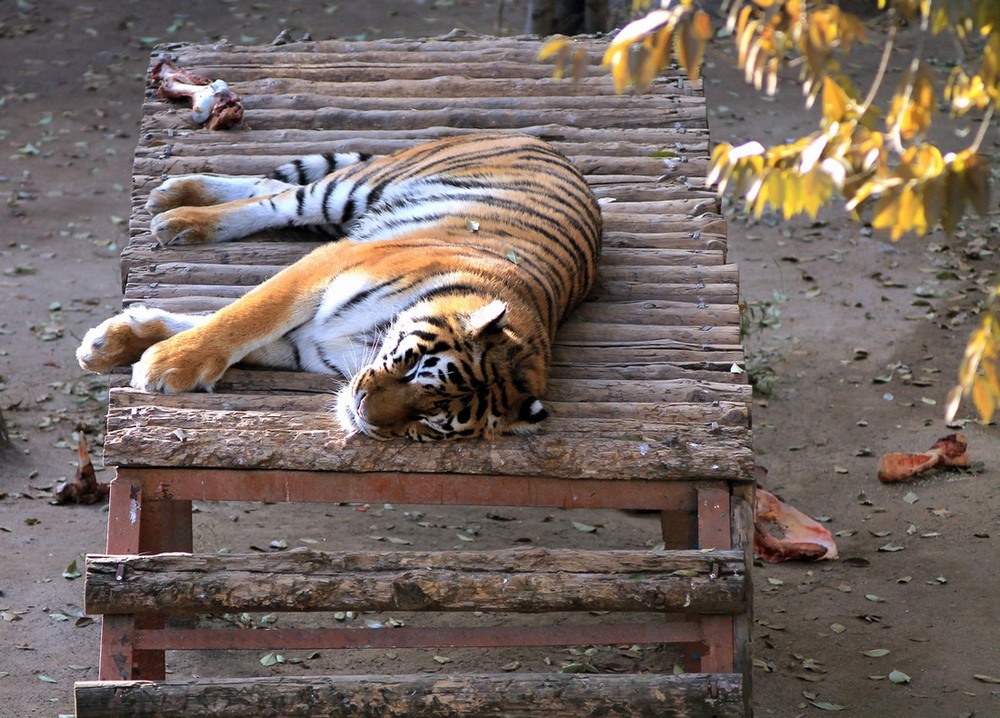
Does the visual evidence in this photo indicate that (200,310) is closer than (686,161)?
Yes

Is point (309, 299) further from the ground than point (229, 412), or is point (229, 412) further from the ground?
point (309, 299)

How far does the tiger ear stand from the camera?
2.80 metres

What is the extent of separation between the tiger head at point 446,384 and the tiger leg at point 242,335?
34 cm

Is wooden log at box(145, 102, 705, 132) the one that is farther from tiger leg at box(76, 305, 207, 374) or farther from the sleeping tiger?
tiger leg at box(76, 305, 207, 374)

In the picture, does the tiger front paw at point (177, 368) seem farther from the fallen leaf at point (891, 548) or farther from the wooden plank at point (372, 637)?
the fallen leaf at point (891, 548)

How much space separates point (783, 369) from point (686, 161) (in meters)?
1.77

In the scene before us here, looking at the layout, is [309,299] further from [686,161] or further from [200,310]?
[686,161]

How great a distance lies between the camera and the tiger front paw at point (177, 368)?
9.78 ft

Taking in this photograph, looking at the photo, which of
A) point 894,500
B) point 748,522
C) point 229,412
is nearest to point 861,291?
point 894,500

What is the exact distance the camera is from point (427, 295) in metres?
3.08

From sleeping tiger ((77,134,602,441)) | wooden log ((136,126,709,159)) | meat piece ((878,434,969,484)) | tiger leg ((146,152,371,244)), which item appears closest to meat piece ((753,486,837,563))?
meat piece ((878,434,969,484))

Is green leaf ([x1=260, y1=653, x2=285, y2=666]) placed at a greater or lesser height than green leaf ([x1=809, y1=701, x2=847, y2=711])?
greater

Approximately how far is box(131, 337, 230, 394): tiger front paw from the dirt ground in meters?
1.12

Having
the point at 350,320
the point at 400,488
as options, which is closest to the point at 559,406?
the point at 400,488
